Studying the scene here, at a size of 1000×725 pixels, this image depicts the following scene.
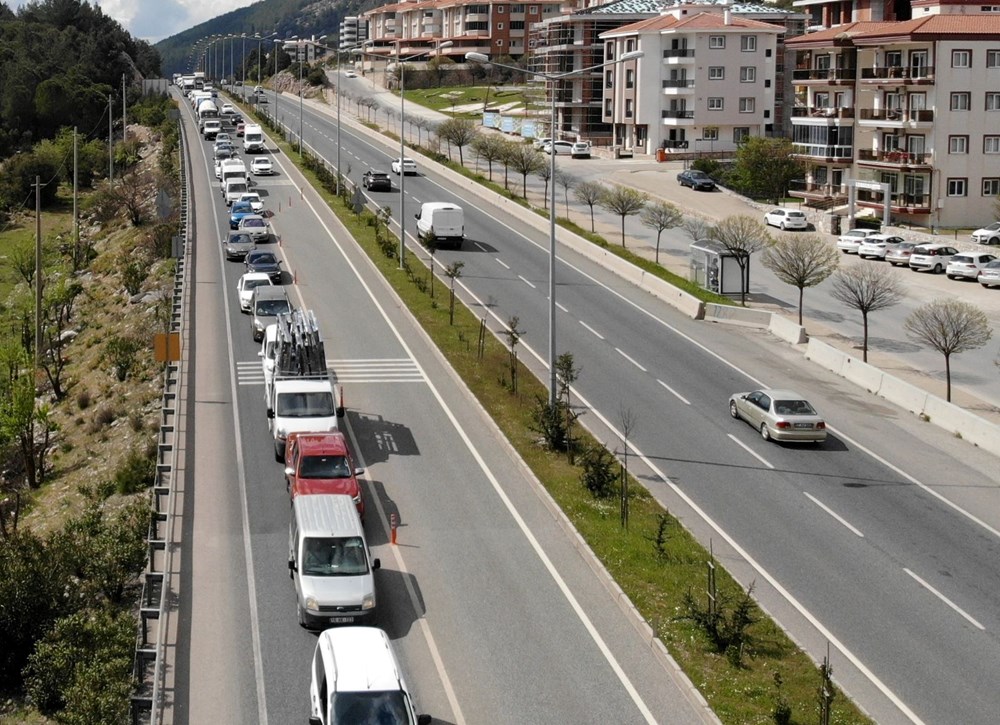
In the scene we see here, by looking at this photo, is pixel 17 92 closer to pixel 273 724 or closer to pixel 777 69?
pixel 777 69

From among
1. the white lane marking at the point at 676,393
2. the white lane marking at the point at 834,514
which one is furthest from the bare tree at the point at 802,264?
the white lane marking at the point at 834,514

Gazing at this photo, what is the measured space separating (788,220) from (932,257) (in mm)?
12705

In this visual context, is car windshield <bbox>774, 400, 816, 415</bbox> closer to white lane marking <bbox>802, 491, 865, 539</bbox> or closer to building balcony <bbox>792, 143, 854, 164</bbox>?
white lane marking <bbox>802, 491, 865, 539</bbox>

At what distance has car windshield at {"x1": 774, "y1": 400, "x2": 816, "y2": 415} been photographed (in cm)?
3347

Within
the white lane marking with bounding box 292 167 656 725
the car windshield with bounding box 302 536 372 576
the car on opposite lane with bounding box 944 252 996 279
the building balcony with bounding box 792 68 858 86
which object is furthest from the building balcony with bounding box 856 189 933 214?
the car windshield with bounding box 302 536 372 576

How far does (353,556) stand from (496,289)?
30.6 meters

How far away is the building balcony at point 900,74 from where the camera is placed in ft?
233

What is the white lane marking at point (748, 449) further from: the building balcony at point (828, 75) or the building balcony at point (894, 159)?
the building balcony at point (828, 75)

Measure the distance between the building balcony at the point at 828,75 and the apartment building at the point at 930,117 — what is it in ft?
3.56

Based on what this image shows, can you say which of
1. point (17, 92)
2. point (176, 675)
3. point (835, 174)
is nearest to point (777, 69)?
point (835, 174)

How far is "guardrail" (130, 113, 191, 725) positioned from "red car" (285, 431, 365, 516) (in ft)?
8.68

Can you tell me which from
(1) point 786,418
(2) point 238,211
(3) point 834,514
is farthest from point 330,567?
(2) point 238,211

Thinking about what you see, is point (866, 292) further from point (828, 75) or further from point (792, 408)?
point (828, 75)

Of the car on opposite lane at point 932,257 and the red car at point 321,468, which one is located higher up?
the car on opposite lane at point 932,257
